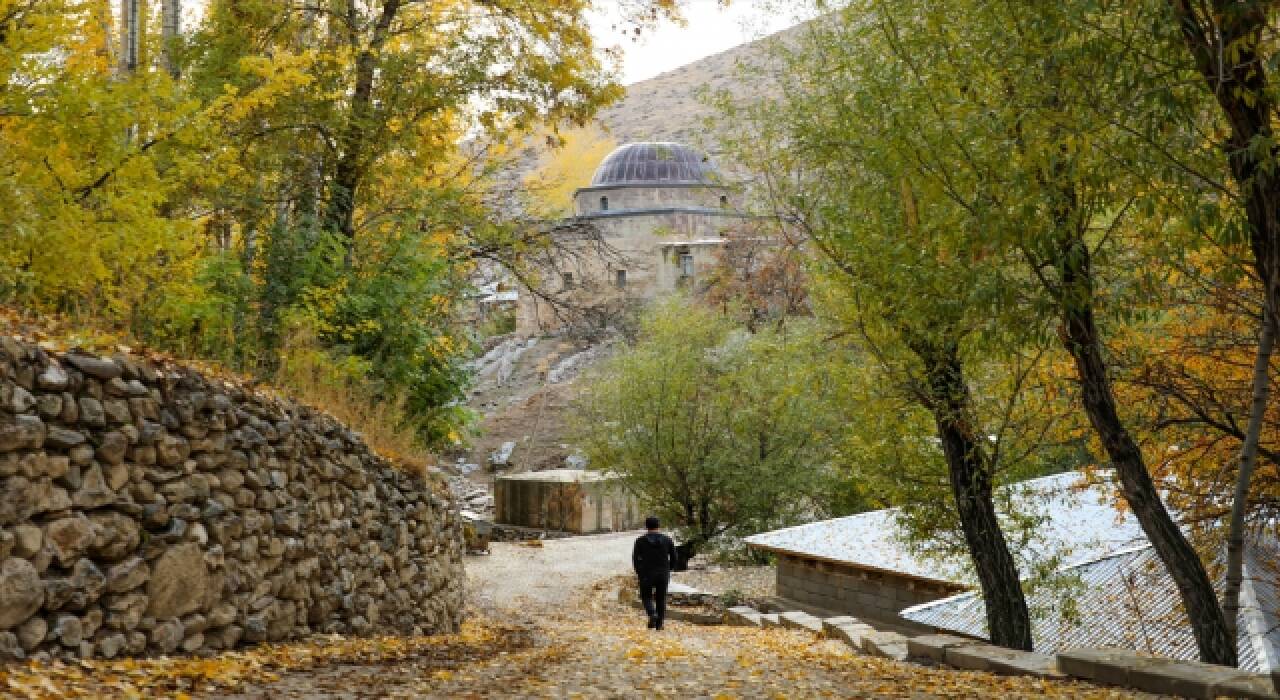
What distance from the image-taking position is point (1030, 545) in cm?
1395

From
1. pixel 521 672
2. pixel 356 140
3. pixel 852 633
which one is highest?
pixel 356 140

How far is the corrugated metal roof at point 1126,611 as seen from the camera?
978 cm

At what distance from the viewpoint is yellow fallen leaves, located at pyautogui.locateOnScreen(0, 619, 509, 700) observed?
422cm

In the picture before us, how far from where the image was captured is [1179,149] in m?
5.88

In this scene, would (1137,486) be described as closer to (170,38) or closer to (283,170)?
(283,170)

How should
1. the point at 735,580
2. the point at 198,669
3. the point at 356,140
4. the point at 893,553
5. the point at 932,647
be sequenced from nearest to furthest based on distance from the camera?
the point at 198,669, the point at 932,647, the point at 356,140, the point at 893,553, the point at 735,580

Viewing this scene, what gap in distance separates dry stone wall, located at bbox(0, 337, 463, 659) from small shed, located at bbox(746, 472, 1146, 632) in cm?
673

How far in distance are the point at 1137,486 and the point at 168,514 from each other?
605 centimetres

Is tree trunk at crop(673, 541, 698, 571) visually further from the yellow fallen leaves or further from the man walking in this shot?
the yellow fallen leaves

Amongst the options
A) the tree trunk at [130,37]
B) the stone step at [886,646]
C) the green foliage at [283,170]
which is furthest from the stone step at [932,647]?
the tree trunk at [130,37]

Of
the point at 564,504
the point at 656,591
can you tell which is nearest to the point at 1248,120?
the point at 656,591

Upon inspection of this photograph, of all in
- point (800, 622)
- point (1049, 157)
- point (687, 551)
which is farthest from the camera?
point (687, 551)

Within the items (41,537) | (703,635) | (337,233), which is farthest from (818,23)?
(41,537)

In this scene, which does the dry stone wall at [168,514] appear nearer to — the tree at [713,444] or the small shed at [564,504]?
the tree at [713,444]
